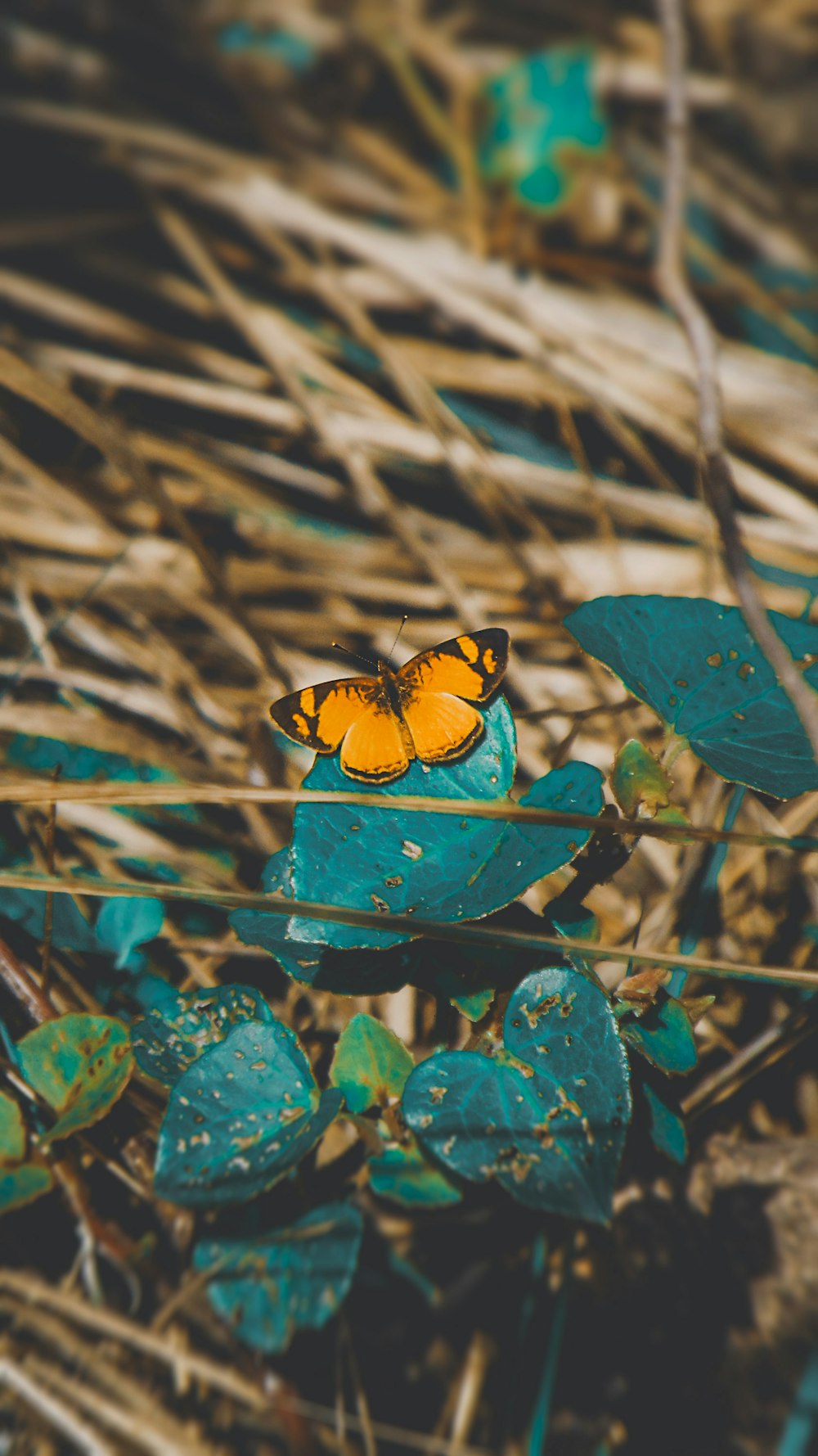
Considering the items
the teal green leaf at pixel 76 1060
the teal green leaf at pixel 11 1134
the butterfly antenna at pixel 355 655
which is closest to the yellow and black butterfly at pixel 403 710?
the butterfly antenna at pixel 355 655

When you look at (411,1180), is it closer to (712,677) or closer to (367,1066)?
(367,1066)

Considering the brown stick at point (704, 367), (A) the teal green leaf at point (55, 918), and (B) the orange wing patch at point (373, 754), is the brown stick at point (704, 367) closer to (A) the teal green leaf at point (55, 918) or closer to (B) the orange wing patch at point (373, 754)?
(B) the orange wing patch at point (373, 754)

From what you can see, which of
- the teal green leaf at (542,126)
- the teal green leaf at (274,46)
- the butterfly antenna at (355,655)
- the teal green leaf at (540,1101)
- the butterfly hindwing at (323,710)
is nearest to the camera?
the teal green leaf at (540,1101)

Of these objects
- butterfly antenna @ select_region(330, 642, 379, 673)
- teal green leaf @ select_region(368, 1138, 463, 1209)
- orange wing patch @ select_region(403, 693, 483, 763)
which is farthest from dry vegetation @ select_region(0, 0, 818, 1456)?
orange wing patch @ select_region(403, 693, 483, 763)

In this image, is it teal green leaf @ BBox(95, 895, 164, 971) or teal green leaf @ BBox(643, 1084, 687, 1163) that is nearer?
teal green leaf @ BBox(643, 1084, 687, 1163)

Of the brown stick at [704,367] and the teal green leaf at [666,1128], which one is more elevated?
the brown stick at [704,367]

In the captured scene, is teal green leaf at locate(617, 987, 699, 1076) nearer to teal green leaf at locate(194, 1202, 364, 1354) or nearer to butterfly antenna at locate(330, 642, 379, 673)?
teal green leaf at locate(194, 1202, 364, 1354)
